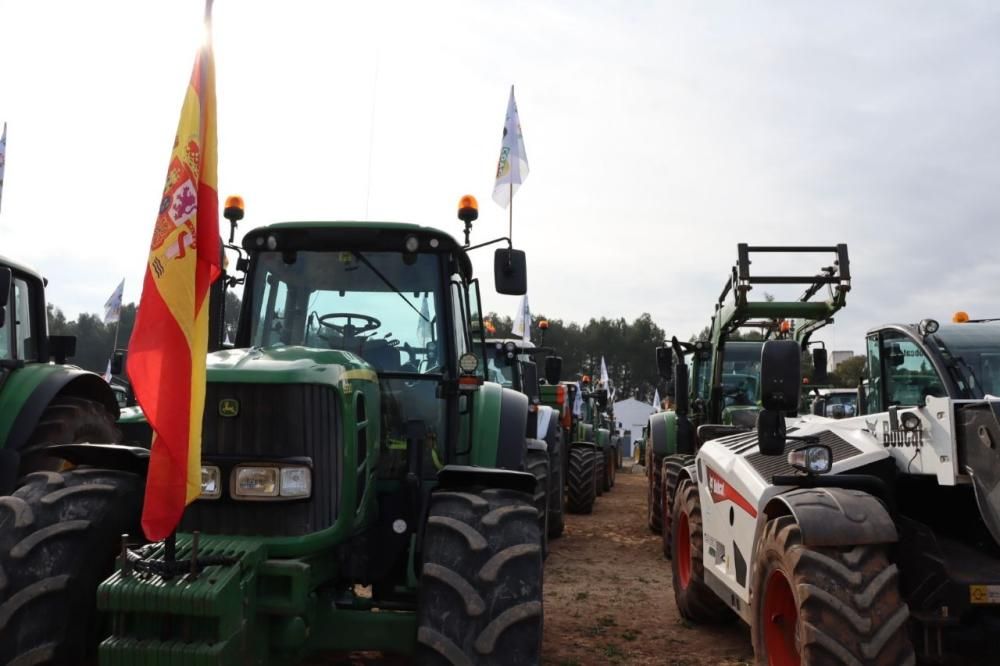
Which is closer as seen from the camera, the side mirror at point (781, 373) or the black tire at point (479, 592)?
the black tire at point (479, 592)

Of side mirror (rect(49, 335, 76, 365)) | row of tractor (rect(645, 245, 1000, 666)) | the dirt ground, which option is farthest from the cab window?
side mirror (rect(49, 335, 76, 365))

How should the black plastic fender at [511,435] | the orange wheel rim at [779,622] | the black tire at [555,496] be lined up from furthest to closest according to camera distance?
the black tire at [555,496] → the black plastic fender at [511,435] → the orange wheel rim at [779,622]

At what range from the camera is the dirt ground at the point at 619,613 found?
5.68m

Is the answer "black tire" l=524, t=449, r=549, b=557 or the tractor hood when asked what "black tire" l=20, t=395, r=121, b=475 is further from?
"black tire" l=524, t=449, r=549, b=557

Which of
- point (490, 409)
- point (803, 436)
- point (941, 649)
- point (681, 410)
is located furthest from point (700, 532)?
point (681, 410)

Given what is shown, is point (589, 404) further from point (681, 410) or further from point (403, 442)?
point (403, 442)

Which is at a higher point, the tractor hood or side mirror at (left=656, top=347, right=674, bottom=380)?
side mirror at (left=656, top=347, right=674, bottom=380)

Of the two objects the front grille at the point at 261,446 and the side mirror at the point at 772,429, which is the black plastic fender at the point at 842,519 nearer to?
the side mirror at the point at 772,429

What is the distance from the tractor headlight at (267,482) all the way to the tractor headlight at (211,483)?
0.21ft

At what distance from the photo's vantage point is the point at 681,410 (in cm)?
1103

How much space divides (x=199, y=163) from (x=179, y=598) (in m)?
1.71

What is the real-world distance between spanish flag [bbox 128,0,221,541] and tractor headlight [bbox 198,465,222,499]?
49 cm

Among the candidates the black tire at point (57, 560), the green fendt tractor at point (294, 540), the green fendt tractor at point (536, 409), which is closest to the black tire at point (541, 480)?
the green fendt tractor at point (536, 409)

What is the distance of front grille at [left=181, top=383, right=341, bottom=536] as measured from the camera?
376 centimetres
